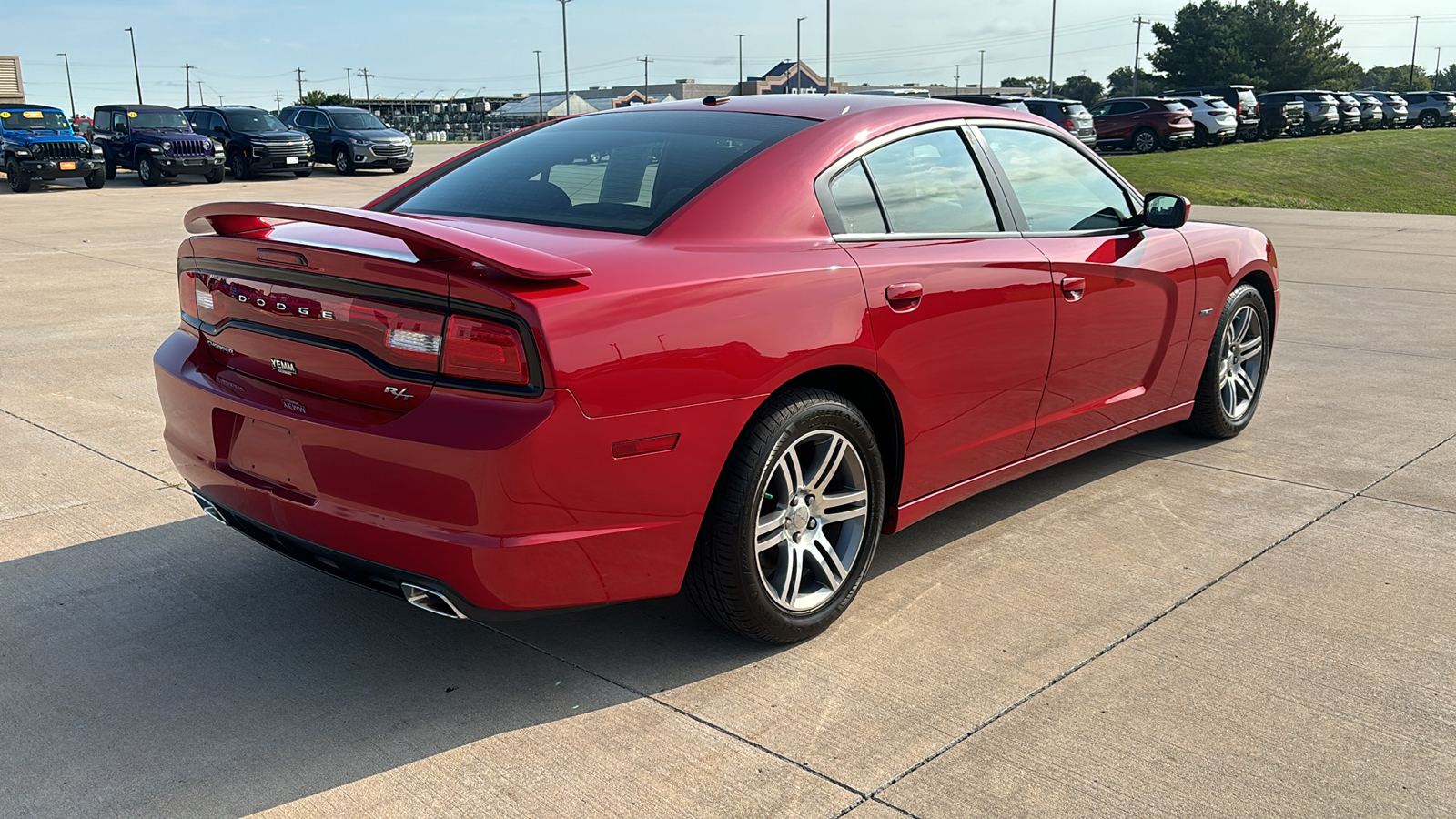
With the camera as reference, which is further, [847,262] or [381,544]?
[847,262]

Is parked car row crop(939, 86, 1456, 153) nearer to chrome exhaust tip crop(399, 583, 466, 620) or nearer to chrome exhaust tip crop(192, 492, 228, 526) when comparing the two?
chrome exhaust tip crop(192, 492, 228, 526)

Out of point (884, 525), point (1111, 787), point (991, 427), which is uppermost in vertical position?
point (991, 427)

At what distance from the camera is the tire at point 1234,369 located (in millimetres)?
5219

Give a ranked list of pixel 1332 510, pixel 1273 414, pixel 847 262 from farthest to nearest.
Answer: pixel 1273 414, pixel 1332 510, pixel 847 262

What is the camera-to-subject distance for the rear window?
3.31 metres

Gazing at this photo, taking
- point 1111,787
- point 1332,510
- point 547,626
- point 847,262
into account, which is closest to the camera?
point 1111,787

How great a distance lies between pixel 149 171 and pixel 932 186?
27799 millimetres

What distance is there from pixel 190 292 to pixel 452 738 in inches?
61.9

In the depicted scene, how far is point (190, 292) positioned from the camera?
136 inches

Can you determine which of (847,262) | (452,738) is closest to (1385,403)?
(847,262)

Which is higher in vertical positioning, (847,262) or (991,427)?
(847,262)

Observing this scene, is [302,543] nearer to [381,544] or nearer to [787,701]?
[381,544]

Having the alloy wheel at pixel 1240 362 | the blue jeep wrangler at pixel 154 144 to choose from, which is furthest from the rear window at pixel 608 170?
the blue jeep wrangler at pixel 154 144

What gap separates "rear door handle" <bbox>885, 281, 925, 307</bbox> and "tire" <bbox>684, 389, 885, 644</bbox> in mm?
329
